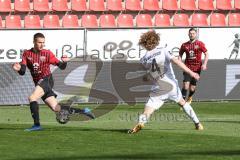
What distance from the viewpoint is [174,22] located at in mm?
29594

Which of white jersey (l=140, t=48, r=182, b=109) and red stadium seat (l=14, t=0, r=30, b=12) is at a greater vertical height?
red stadium seat (l=14, t=0, r=30, b=12)

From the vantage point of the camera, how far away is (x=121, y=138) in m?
13.6

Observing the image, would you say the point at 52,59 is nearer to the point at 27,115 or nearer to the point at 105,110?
the point at 27,115

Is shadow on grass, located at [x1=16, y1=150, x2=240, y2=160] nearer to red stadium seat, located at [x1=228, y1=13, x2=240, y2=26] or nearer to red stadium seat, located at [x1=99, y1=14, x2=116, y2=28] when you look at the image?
red stadium seat, located at [x1=99, y1=14, x2=116, y2=28]

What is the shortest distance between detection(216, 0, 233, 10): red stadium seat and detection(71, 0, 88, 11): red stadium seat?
16.1ft

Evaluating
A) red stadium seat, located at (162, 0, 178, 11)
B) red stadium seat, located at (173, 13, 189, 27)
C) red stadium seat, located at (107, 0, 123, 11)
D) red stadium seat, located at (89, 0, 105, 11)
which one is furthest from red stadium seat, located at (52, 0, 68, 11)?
red stadium seat, located at (173, 13, 189, 27)

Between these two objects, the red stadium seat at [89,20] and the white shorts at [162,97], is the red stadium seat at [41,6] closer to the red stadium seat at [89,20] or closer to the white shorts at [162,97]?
the red stadium seat at [89,20]

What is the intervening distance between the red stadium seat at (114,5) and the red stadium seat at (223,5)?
3.66 metres

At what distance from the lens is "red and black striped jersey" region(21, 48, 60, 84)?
15.3 metres

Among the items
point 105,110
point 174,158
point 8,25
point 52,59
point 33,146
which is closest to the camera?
point 174,158

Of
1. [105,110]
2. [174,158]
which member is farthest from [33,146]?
[105,110]

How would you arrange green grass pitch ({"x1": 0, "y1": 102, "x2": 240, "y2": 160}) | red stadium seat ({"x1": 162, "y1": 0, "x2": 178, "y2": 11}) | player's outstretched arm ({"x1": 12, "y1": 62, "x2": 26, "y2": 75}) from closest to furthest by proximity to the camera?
green grass pitch ({"x1": 0, "y1": 102, "x2": 240, "y2": 160}) → player's outstretched arm ({"x1": 12, "y1": 62, "x2": 26, "y2": 75}) → red stadium seat ({"x1": 162, "y1": 0, "x2": 178, "y2": 11})

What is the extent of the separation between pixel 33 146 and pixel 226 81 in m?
12.5

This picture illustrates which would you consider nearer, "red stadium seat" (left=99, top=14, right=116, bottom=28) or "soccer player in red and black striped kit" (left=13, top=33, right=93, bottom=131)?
"soccer player in red and black striped kit" (left=13, top=33, right=93, bottom=131)
